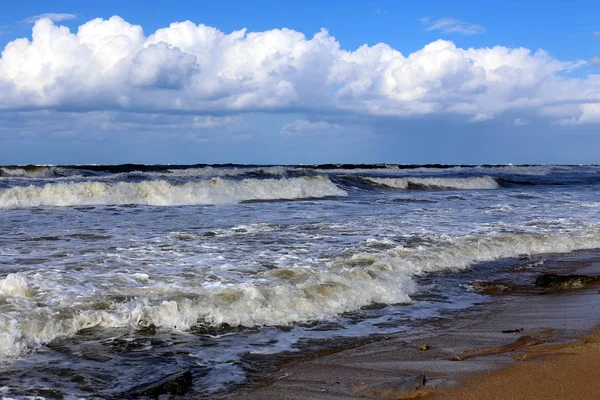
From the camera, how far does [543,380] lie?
147 inches

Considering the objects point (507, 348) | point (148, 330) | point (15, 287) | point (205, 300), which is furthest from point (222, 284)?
point (507, 348)

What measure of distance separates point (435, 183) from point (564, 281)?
91.7ft

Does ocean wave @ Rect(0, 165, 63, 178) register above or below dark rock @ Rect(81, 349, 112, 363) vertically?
above

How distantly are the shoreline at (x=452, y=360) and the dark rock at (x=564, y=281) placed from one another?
1196mm

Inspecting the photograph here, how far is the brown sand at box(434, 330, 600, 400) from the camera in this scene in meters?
3.49

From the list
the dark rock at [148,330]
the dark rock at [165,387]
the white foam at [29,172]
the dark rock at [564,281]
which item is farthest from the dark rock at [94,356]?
the white foam at [29,172]

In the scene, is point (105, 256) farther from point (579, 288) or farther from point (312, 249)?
point (579, 288)

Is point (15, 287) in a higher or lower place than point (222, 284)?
higher

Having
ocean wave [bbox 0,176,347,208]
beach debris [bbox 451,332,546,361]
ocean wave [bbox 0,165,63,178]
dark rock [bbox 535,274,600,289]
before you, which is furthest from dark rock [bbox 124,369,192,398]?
ocean wave [bbox 0,165,63,178]

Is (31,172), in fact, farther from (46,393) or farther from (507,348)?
(507,348)

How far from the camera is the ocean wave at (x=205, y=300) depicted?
5039 millimetres

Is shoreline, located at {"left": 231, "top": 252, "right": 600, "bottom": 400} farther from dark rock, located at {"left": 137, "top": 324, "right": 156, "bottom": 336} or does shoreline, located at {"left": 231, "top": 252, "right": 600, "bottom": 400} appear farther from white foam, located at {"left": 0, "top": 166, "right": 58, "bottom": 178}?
white foam, located at {"left": 0, "top": 166, "right": 58, "bottom": 178}

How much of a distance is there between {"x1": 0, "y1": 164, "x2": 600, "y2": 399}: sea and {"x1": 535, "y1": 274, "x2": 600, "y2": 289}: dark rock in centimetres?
57

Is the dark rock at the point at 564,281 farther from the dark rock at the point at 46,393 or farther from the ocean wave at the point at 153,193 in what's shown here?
the ocean wave at the point at 153,193
